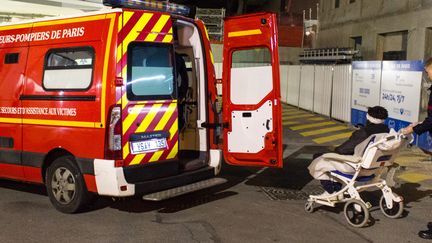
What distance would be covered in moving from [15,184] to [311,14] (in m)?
24.3

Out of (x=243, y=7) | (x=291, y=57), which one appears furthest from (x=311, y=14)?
(x=243, y=7)

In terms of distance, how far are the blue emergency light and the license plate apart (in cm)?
146

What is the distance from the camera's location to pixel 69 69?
Result: 5.43m

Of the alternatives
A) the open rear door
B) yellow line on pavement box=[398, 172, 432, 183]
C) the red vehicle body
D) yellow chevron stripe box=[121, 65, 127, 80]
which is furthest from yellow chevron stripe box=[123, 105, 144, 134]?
yellow line on pavement box=[398, 172, 432, 183]

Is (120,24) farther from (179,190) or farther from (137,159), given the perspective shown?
(179,190)

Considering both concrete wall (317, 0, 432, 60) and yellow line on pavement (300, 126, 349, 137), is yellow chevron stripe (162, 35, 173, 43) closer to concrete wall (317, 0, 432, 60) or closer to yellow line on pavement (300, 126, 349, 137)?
yellow line on pavement (300, 126, 349, 137)

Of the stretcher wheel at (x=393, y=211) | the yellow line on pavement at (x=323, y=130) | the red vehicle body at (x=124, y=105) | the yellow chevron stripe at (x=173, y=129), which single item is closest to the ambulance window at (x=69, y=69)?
the red vehicle body at (x=124, y=105)

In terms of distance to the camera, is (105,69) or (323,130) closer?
(105,69)

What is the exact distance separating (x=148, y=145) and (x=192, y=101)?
1.26 meters

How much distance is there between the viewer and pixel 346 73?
1352 centimetres

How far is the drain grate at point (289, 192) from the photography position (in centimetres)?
Result: 651

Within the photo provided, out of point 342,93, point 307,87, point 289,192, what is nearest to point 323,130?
point 342,93

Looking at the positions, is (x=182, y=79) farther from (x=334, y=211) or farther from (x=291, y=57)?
(x=291, y=57)

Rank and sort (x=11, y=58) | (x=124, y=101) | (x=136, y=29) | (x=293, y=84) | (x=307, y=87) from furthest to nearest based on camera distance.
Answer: (x=293, y=84) → (x=307, y=87) → (x=11, y=58) → (x=136, y=29) → (x=124, y=101)
